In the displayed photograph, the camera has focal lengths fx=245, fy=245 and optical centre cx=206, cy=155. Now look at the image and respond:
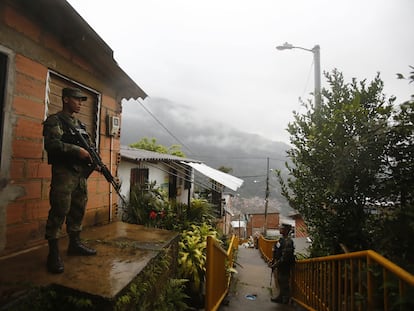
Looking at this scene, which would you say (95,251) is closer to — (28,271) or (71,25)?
(28,271)

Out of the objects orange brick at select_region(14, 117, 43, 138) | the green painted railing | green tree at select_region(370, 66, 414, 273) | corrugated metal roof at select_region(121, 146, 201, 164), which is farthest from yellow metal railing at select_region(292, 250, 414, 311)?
corrugated metal roof at select_region(121, 146, 201, 164)

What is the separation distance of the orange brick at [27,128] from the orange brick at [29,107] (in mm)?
81

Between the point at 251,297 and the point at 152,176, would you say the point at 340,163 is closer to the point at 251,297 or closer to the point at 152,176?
the point at 251,297

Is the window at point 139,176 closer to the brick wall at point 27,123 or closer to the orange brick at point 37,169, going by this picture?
the orange brick at point 37,169

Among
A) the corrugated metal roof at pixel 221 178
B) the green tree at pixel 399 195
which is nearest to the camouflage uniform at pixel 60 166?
the green tree at pixel 399 195

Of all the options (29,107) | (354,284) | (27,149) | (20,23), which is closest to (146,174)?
Result: (27,149)

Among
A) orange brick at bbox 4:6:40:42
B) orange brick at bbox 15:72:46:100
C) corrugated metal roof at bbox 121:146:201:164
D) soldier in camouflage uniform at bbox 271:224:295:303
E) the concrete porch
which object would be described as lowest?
soldier in camouflage uniform at bbox 271:224:295:303

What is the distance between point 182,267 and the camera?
4852 mm

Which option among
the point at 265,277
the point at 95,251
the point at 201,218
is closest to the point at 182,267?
the point at 95,251

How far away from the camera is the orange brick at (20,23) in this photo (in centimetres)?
305

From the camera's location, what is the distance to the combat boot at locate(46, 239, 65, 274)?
8.34 ft

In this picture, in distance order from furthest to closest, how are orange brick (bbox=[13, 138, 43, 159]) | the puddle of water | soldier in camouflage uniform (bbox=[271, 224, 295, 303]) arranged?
the puddle of water → soldier in camouflage uniform (bbox=[271, 224, 295, 303]) → orange brick (bbox=[13, 138, 43, 159])

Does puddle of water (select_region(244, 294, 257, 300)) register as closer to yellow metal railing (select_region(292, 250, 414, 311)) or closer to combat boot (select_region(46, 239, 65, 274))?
yellow metal railing (select_region(292, 250, 414, 311))

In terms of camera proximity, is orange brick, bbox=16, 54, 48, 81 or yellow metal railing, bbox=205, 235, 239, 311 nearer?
orange brick, bbox=16, 54, 48, 81
